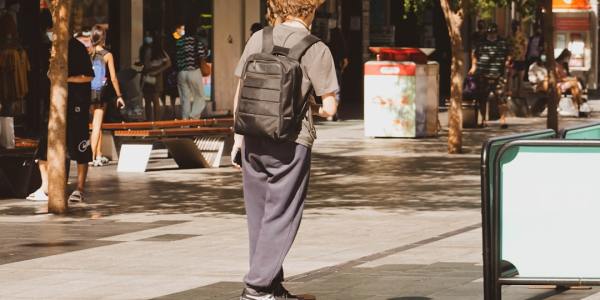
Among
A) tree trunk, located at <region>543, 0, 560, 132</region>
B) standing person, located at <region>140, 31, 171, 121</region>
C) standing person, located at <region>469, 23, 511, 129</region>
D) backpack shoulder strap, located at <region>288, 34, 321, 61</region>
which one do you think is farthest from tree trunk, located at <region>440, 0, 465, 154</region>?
backpack shoulder strap, located at <region>288, 34, 321, 61</region>

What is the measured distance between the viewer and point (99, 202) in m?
15.0

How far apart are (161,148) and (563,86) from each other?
495 inches

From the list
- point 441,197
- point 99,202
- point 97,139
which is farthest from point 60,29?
point 97,139

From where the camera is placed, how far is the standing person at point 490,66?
2794 centimetres

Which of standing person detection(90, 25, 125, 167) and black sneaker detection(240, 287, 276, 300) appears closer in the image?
black sneaker detection(240, 287, 276, 300)

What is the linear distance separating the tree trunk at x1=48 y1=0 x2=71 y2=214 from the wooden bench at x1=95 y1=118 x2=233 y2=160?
16.8 ft

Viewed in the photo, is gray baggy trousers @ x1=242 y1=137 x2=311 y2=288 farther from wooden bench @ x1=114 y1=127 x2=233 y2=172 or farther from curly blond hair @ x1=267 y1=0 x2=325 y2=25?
wooden bench @ x1=114 y1=127 x2=233 y2=172

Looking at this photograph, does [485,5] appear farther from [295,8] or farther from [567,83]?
[295,8]

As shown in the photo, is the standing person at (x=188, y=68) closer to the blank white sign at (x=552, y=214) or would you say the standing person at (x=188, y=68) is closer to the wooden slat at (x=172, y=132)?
the wooden slat at (x=172, y=132)

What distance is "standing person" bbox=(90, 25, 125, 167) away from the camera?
18.7 metres

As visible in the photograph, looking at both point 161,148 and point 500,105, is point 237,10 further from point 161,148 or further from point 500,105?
point 161,148

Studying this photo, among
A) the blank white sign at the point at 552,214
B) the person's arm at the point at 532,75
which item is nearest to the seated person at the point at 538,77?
the person's arm at the point at 532,75

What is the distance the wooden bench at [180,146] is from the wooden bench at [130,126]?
0.33 feet

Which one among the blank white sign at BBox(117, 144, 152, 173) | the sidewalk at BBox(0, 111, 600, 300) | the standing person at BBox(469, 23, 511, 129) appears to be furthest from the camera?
the standing person at BBox(469, 23, 511, 129)
